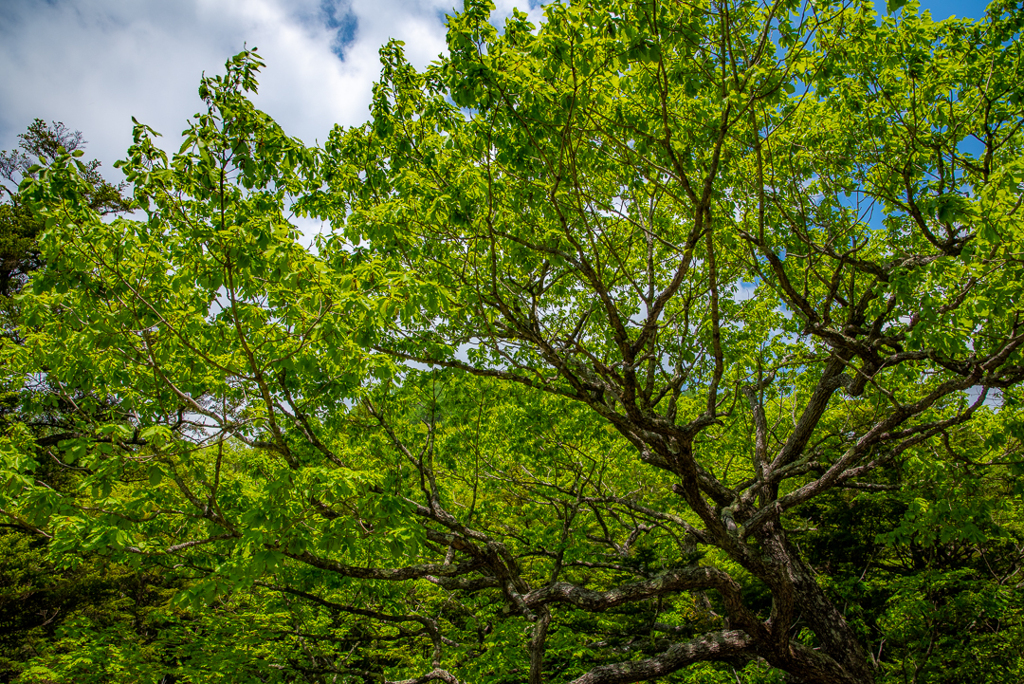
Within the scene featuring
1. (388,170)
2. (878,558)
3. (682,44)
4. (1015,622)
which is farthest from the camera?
(878,558)

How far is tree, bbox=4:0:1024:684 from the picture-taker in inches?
146

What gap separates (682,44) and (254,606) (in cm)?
1095

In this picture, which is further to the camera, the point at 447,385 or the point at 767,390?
the point at 767,390

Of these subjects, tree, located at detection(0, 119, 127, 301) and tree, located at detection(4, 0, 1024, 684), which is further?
tree, located at detection(0, 119, 127, 301)

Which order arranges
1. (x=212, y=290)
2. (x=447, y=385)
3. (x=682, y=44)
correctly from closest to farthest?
(x=212, y=290)
(x=682, y=44)
(x=447, y=385)

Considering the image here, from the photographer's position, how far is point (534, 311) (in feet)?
18.5

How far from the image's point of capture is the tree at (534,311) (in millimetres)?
3713

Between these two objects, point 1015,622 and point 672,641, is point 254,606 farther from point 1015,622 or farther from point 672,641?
point 1015,622

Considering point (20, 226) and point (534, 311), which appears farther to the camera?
point (20, 226)

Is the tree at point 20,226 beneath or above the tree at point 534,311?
above

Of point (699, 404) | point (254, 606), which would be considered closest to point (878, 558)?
point (699, 404)

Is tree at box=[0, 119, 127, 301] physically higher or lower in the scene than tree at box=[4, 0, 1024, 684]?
higher

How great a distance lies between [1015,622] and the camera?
844 cm

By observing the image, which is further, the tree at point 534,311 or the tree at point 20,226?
the tree at point 20,226
